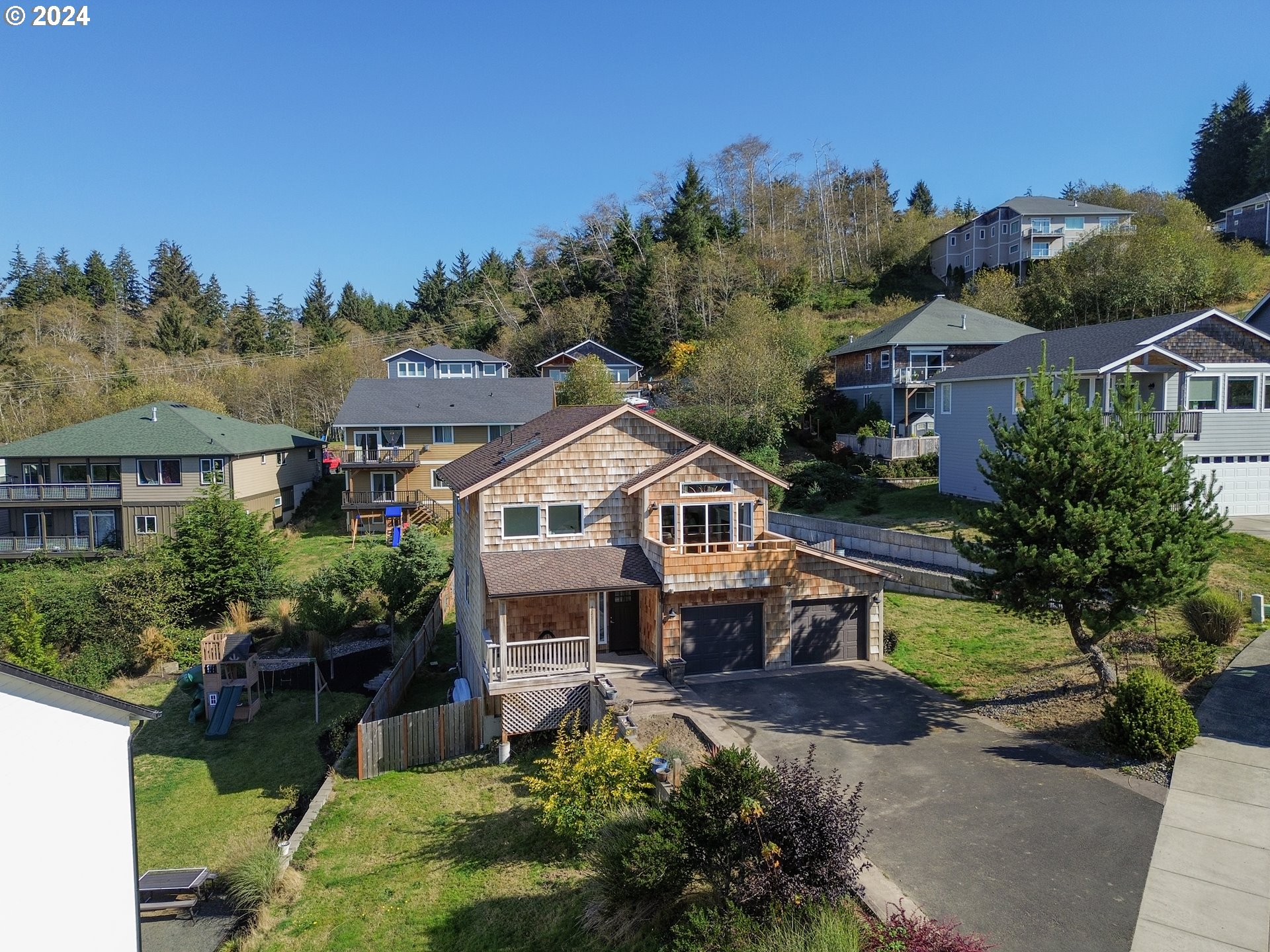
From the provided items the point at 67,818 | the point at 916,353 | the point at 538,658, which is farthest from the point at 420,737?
the point at 916,353

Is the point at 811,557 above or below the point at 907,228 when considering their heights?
below

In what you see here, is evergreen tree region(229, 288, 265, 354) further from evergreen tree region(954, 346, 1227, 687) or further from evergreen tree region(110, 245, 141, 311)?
evergreen tree region(954, 346, 1227, 687)

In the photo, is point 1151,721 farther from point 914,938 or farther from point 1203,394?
point 1203,394

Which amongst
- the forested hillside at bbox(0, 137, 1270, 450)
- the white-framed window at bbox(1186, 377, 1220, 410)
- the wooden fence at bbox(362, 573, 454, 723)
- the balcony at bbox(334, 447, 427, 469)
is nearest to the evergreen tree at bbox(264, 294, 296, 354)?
the forested hillside at bbox(0, 137, 1270, 450)

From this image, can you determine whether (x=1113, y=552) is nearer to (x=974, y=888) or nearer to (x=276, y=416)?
(x=974, y=888)

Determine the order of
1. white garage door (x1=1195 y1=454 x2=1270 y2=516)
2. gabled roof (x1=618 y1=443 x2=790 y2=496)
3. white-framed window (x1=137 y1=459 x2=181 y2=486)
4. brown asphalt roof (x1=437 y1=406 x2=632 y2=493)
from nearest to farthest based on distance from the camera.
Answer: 1. gabled roof (x1=618 y1=443 x2=790 y2=496)
2. brown asphalt roof (x1=437 y1=406 x2=632 y2=493)
3. white garage door (x1=1195 y1=454 x2=1270 y2=516)
4. white-framed window (x1=137 y1=459 x2=181 y2=486)

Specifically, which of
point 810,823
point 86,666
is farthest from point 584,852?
point 86,666
